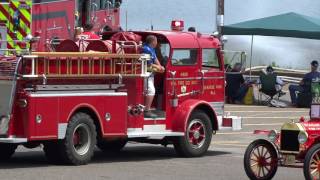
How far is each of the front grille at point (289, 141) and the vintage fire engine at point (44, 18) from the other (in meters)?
6.96

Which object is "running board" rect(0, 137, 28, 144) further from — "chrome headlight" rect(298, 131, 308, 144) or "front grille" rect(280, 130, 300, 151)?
"chrome headlight" rect(298, 131, 308, 144)

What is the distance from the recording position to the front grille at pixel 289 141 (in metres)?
12.2

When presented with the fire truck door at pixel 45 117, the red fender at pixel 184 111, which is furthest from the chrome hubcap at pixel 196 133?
the fire truck door at pixel 45 117

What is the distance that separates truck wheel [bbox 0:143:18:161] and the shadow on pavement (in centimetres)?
10

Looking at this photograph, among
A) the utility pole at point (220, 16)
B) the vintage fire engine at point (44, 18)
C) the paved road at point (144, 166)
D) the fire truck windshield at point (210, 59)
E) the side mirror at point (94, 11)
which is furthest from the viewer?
the utility pole at point (220, 16)

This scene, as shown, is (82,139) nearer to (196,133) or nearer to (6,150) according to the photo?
(6,150)

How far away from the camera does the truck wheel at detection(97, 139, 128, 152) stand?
53.8 ft

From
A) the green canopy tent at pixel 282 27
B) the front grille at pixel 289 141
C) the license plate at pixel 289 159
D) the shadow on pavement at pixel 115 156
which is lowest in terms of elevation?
the shadow on pavement at pixel 115 156

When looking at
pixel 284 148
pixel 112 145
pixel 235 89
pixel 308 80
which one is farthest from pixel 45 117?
pixel 235 89

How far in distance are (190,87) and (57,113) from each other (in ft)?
10.1

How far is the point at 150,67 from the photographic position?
50.8ft

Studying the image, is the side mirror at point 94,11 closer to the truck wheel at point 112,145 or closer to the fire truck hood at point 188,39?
the fire truck hood at point 188,39

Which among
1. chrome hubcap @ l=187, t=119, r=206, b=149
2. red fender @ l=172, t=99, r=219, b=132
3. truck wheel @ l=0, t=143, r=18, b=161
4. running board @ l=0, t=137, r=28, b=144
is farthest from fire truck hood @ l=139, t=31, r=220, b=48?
running board @ l=0, t=137, r=28, b=144

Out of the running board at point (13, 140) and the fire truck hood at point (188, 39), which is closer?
the running board at point (13, 140)
